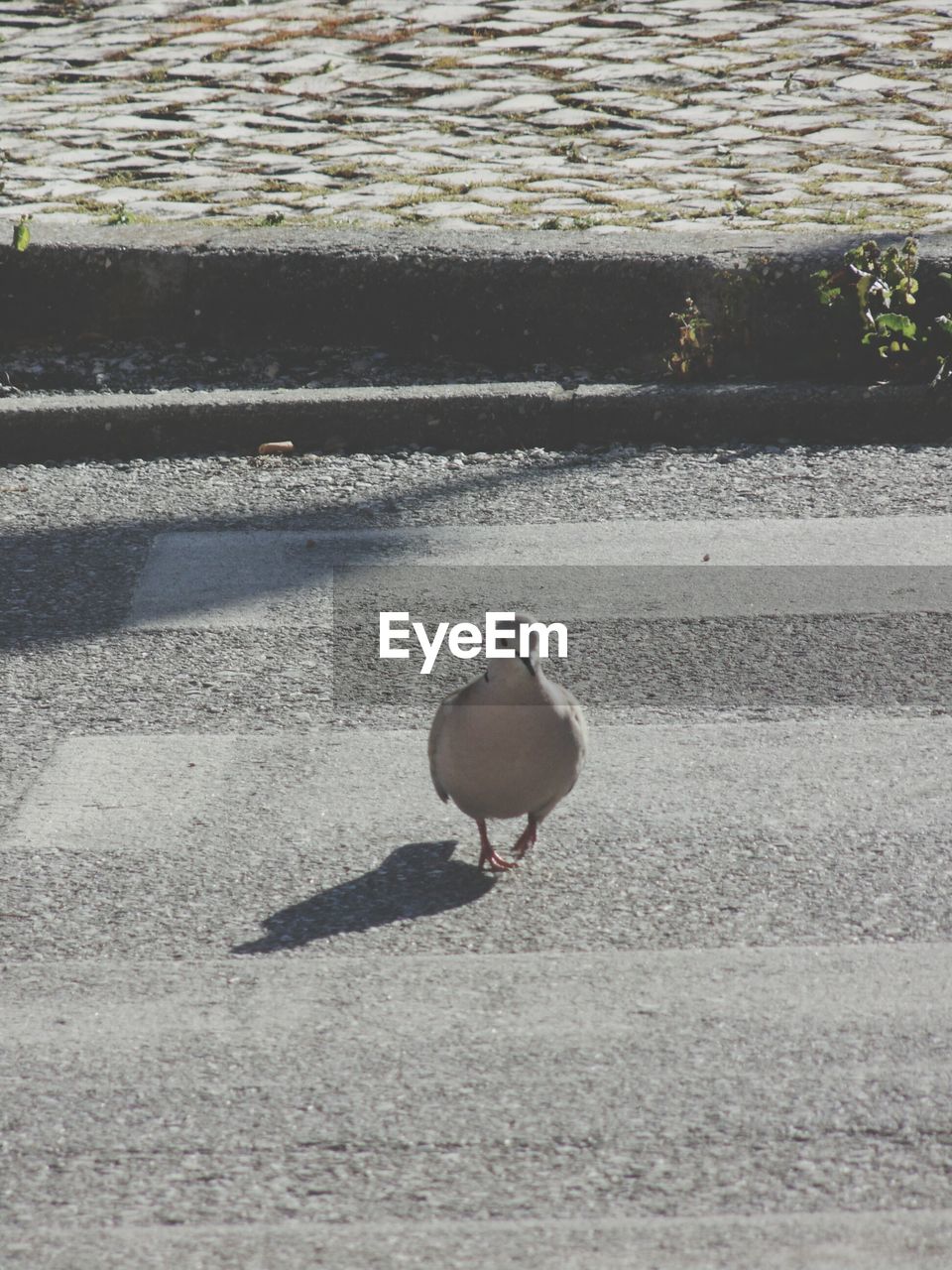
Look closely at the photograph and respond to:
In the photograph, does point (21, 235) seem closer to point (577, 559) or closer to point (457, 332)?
point (457, 332)

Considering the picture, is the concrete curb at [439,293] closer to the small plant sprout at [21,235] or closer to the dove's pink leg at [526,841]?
the small plant sprout at [21,235]

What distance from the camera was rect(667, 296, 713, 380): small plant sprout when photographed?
592 centimetres

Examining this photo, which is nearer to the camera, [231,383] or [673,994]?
[673,994]

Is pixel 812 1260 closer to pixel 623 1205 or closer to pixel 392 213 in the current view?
pixel 623 1205

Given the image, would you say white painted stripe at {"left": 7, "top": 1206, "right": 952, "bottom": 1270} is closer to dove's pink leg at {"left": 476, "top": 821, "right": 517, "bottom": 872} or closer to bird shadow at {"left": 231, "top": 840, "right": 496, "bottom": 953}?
bird shadow at {"left": 231, "top": 840, "right": 496, "bottom": 953}

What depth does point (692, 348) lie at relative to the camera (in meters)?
5.95

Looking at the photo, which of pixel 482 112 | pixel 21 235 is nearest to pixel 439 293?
pixel 21 235

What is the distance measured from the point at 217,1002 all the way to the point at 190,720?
1.24 m

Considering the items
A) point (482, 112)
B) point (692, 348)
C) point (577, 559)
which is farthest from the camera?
point (482, 112)

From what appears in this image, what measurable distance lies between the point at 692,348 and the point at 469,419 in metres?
0.89

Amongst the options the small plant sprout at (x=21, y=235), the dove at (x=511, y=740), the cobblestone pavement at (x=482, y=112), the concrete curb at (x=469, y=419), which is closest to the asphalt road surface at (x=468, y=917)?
the dove at (x=511, y=740)

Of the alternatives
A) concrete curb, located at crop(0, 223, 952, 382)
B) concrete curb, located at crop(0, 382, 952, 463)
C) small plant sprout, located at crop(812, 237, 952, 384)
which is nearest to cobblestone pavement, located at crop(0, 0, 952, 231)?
concrete curb, located at crop(0, 223, 952, 382)

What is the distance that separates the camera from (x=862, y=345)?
583 cm

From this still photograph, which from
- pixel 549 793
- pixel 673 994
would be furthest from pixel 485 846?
pixel 673 994
